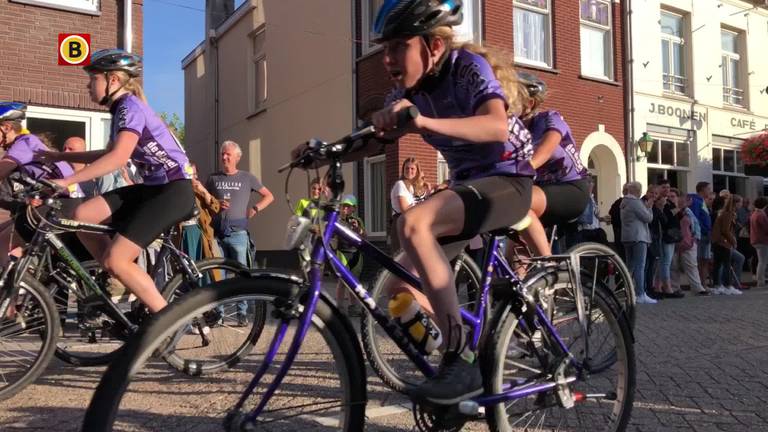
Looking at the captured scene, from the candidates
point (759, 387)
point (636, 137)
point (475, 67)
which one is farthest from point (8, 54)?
point (636, 137)

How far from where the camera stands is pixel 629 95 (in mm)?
16016

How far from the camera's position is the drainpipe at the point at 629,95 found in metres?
16.0

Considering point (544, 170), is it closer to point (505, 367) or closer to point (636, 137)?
point (505, 367)

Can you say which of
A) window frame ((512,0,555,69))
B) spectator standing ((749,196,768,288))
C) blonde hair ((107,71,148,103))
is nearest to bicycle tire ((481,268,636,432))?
blonde hair ((107,71,148,103))

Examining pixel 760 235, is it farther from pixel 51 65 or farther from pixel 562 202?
pixel 51 65

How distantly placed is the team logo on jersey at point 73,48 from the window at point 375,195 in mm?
6059

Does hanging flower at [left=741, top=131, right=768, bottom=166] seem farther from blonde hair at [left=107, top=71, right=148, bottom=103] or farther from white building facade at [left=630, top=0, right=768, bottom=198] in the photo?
blonde hair at [left=107, top=71, right=148, bottom=103]

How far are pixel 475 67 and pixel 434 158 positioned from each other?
10631mm

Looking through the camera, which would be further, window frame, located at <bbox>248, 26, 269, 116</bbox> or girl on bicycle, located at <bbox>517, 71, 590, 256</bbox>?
window frame, located at <bbox>248, 26, 269, 116</bbox>

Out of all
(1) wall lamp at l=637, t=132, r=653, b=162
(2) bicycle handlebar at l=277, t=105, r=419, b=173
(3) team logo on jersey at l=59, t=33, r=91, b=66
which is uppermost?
(3) team logo on jersey at l=59, t=33, r=91, b=66

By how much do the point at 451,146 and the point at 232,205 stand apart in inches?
179

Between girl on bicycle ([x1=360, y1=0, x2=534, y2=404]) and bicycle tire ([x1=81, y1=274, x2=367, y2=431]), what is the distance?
244mm

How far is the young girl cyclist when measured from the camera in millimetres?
3656

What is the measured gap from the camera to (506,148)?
2.81m
